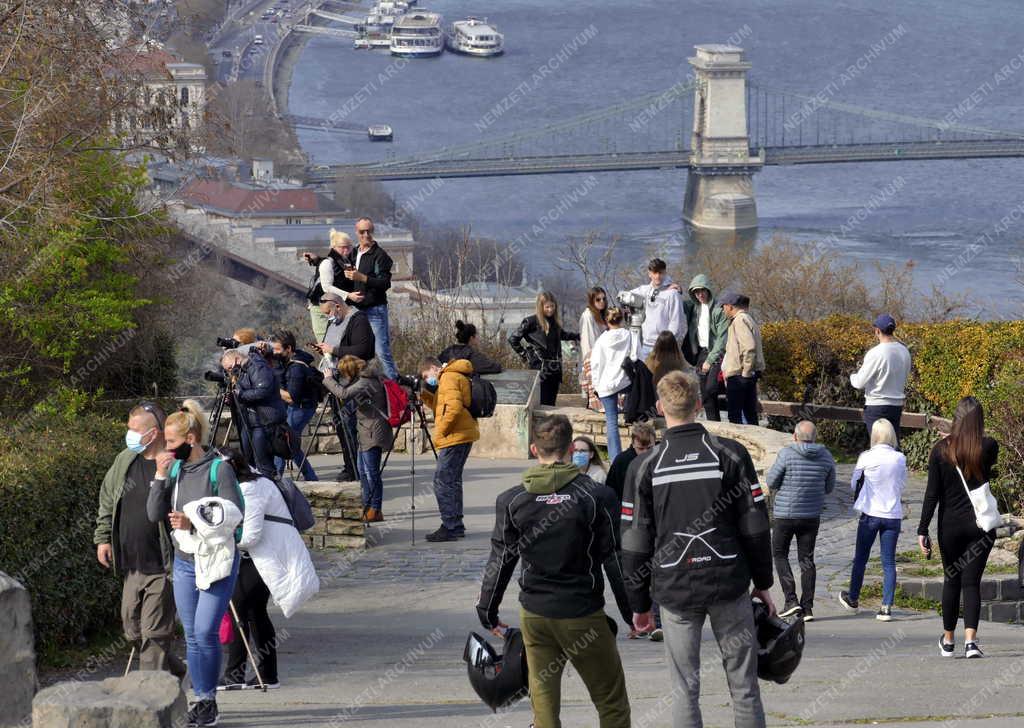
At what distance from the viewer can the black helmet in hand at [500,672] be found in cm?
585

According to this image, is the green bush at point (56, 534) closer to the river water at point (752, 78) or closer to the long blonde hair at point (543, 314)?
the long blonde hair at point (543, 314)

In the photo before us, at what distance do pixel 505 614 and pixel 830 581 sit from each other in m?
2.33

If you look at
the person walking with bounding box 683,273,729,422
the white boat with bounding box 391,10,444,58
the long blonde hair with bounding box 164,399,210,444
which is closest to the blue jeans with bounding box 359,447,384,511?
the person walking with bounding box 683,273,729,422

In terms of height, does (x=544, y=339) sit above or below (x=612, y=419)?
above

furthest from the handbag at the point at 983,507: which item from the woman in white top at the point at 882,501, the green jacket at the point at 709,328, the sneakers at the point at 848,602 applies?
the green jacket at the point at 709,328

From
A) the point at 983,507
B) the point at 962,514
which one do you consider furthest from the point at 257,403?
Answer: the point at 983,507

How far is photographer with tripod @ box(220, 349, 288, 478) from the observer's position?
10.3 m

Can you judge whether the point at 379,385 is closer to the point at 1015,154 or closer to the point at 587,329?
the point at 587,329

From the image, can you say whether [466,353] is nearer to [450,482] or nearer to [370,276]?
[450,482]

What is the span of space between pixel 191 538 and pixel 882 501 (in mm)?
4210

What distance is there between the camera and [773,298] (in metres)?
29.4

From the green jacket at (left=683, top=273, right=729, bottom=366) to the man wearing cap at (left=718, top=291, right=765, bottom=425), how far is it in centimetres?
9

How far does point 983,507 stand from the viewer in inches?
304

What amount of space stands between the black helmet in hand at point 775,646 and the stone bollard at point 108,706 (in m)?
2.13
